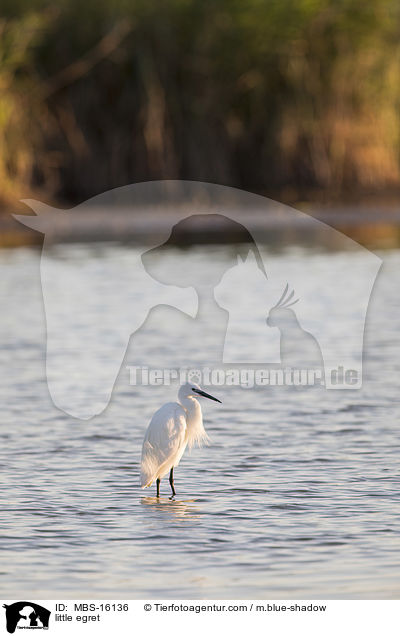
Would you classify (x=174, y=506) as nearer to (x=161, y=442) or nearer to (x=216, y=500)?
(x=216, y=500)

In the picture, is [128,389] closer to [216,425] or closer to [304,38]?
[216,425]

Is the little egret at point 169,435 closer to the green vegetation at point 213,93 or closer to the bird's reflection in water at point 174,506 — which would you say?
the bird's reflection in water at point 174,506

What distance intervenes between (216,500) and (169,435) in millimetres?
512

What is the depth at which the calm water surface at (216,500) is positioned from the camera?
7.55 metres

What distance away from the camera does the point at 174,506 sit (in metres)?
9.12

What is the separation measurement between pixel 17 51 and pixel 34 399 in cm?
1746

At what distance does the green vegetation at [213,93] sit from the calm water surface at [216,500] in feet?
60.8

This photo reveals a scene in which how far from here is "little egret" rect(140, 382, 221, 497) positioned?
9195 mm

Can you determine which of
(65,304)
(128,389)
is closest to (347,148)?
(65,304)
